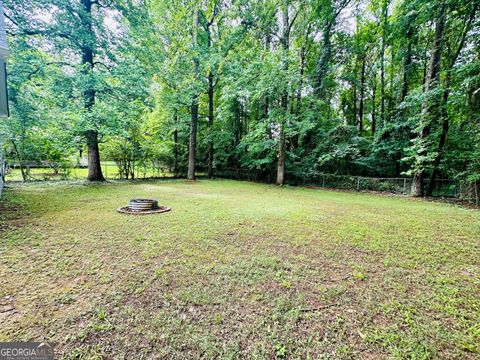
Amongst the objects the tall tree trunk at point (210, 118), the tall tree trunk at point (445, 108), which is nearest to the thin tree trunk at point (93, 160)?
the tall tree trunk at point (210, 118)

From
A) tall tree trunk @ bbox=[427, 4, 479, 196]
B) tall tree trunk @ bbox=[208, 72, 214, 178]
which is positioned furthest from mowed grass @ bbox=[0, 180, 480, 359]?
tall tree trunk @ bbox=[208, 72, 214, 178]

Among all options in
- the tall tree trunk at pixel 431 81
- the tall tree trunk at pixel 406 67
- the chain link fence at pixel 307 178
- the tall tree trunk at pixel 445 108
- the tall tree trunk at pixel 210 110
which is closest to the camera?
the tall tree trunk at pixel 445 108

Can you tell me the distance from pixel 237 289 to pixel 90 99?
11.2 m

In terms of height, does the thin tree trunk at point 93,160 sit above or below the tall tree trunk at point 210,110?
→ below

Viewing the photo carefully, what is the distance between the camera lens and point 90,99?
30.6 feet

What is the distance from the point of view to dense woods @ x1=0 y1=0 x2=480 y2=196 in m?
7.96

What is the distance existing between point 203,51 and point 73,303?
13974 millimetres

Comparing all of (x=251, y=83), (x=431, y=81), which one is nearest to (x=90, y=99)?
(x=251, y=83)

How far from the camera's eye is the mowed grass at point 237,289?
164 cm

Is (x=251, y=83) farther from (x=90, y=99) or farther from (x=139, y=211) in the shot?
(x=139, y=211)

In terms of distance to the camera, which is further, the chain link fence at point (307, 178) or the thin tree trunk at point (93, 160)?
the thin tree trunk at point (93, 160)

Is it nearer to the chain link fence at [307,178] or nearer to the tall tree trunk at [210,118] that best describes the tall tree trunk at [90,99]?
the chain link fence at [307,178]

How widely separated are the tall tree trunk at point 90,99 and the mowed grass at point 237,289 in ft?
21.0

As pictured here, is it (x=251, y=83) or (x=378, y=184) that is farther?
(x=251, y=83)
